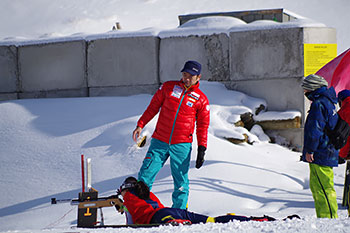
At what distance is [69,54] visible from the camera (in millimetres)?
9812

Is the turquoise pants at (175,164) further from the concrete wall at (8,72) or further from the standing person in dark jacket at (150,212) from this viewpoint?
the concrete wall at (8,72)

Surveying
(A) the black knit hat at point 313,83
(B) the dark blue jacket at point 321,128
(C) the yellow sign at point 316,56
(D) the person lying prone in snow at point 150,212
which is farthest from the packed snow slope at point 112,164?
(A) the black knit hat at point 313,83

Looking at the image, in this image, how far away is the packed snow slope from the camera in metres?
5.75

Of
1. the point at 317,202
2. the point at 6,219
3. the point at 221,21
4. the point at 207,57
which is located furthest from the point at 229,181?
the point at 221,21

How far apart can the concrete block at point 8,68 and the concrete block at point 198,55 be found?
10.4 ft

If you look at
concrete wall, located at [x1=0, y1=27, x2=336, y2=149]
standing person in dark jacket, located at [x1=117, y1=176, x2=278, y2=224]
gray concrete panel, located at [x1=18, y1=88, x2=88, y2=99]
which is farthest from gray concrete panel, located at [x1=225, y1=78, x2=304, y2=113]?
standing person in dark jacket, located at [x1=117, y1=176, x2=278, y2=224]

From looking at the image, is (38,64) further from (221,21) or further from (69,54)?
(221,21)

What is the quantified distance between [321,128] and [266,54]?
17.0 ft

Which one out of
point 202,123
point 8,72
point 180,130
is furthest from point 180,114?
point 8,72

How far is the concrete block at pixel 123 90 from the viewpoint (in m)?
9.49

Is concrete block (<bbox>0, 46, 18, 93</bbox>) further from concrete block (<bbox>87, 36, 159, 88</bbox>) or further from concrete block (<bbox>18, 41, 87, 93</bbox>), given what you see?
concrete block (<bbox>87, 36, 159, 88</bbox>)

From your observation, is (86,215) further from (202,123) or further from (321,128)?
(321,128)

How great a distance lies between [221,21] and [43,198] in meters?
5.42

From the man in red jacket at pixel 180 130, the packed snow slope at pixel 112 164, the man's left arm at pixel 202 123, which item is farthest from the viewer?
the packed snow slope at pixel 112 164
